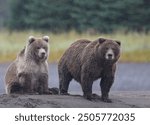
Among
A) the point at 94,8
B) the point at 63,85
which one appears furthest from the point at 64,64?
the point at 94,8

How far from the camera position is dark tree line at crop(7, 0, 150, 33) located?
75.2ft

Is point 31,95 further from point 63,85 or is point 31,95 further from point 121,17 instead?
point 121,17

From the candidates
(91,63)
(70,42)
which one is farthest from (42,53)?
(70,42)

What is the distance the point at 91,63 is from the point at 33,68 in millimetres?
698

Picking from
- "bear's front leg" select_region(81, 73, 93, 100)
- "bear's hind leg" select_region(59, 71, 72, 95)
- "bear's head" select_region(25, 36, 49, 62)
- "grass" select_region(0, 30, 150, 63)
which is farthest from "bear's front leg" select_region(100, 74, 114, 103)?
"grass" select_region(0, 30, 150, 63)

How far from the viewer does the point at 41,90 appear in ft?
37.3

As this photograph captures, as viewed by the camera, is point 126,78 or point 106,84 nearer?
point 106,84

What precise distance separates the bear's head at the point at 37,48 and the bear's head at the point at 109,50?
65 cm

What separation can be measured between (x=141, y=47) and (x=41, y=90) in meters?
11.2

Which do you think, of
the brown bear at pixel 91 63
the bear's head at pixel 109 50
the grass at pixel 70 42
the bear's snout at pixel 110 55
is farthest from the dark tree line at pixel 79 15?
the bear's snout at pixel 110 55

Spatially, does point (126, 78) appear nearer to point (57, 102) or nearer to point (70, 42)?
point (70, 42)

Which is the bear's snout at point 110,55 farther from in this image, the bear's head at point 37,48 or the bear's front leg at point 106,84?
the bear's head at point 37,48

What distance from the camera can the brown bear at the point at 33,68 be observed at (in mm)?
11180

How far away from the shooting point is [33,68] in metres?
11.2
